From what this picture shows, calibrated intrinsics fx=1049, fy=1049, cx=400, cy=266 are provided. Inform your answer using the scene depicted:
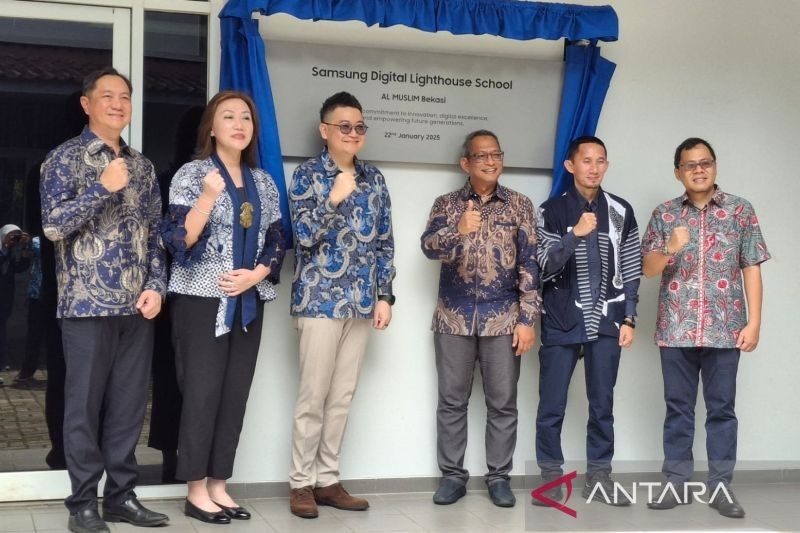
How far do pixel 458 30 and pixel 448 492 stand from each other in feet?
7.16

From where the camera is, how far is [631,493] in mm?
4996

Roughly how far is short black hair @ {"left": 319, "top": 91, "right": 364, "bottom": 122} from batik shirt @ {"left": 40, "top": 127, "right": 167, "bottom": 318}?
0.91 metres

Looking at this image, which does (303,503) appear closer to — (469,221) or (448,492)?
(448,492)

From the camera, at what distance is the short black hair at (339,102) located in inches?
185

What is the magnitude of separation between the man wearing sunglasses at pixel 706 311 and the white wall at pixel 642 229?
21.0 inches

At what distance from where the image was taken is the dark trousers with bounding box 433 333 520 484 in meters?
4.95

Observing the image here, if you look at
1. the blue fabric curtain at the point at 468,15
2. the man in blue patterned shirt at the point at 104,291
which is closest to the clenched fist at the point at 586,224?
the blue fabric curtain at the point at 468,15

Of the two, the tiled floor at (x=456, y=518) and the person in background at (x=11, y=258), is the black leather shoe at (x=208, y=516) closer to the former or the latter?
the tiled floor at (x=456, y=518)

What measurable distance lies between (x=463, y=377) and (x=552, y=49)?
1.76 m

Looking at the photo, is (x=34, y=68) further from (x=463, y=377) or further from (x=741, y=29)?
(x=741, y=29)

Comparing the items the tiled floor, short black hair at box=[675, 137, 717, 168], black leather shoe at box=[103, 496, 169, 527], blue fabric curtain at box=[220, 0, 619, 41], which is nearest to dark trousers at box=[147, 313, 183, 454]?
the tiled floor

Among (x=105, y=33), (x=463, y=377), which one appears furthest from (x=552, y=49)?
(x=105, y=33)

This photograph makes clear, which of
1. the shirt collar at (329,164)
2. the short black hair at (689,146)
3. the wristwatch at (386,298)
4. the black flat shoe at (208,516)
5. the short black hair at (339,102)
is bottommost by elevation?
the black flat shoe at (208,516)

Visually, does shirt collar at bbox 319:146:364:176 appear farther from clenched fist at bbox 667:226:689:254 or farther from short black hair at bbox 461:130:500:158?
clenched fist at bbox 667:226:689:254
